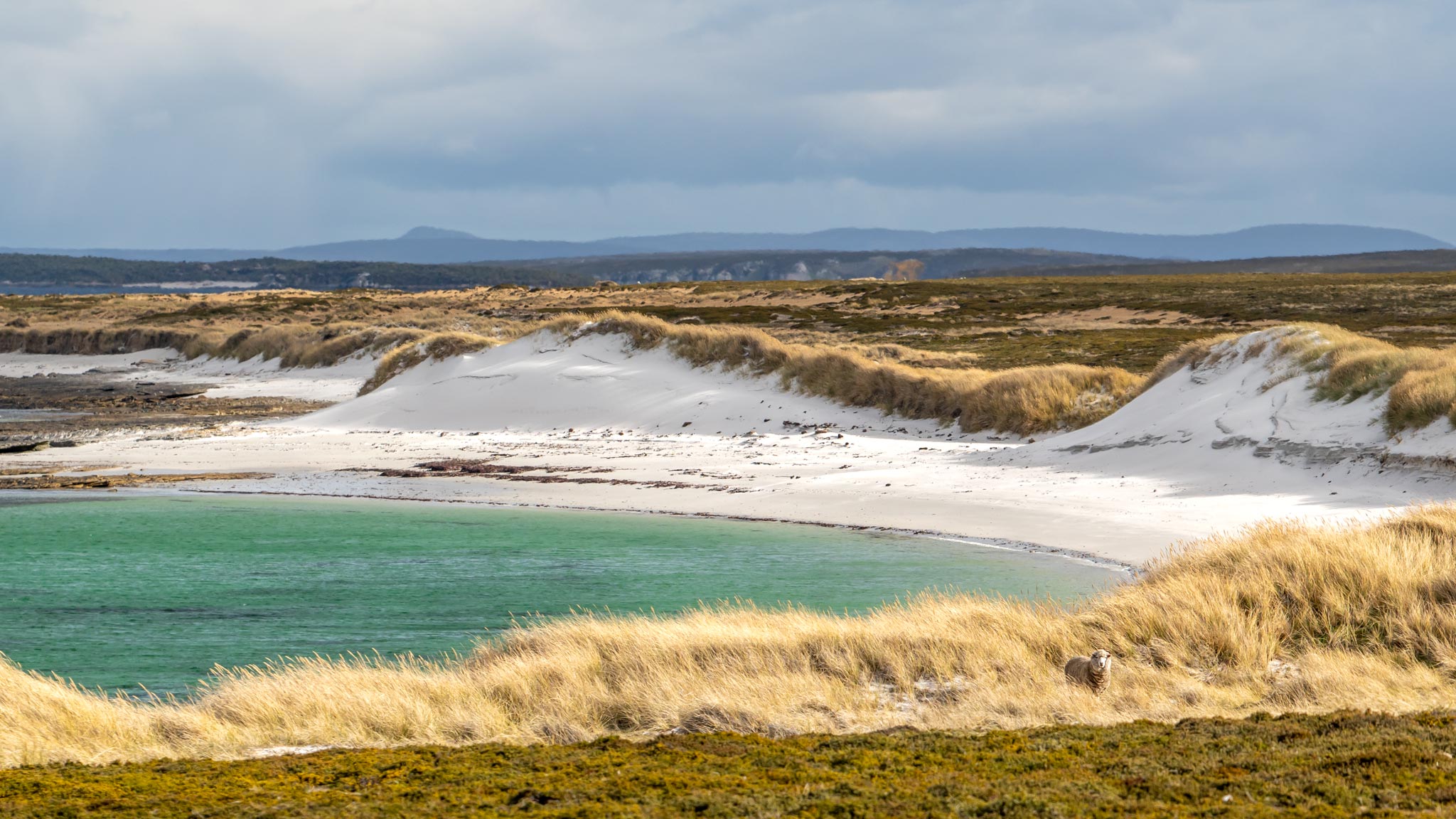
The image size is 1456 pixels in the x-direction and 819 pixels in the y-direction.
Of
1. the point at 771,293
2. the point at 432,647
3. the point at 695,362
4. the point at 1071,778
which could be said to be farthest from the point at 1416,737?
the point at 771,293

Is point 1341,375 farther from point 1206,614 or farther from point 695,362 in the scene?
point 695,362

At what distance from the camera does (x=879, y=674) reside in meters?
8.07

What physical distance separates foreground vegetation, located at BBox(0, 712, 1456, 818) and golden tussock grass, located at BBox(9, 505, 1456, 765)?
2.23 ft

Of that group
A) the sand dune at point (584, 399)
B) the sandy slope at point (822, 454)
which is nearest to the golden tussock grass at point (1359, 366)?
the sandy slope at point (822, 454)

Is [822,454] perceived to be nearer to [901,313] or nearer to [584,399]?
[584,399]

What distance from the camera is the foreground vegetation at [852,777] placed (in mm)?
4715

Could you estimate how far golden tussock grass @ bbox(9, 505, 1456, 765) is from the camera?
6.92 metres

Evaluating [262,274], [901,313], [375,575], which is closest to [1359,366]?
[375,575]

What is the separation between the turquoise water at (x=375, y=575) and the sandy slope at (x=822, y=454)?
4.94ft

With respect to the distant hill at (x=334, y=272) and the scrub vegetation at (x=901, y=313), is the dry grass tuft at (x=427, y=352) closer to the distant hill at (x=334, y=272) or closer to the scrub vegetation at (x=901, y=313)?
the scrub vegetation at (x=901, y=313)

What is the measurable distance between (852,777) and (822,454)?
59.6ft

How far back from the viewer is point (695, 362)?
32344mm

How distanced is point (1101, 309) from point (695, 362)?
134ft

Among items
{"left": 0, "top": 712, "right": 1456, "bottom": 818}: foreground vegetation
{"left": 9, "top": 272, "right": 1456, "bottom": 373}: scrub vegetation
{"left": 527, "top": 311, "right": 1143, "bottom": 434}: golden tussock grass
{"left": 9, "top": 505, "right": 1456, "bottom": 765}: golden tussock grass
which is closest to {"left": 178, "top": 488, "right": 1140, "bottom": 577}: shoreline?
{"left": 9, "top": 505, "right": 1456, "bottom": 765}: golden tussock grass
